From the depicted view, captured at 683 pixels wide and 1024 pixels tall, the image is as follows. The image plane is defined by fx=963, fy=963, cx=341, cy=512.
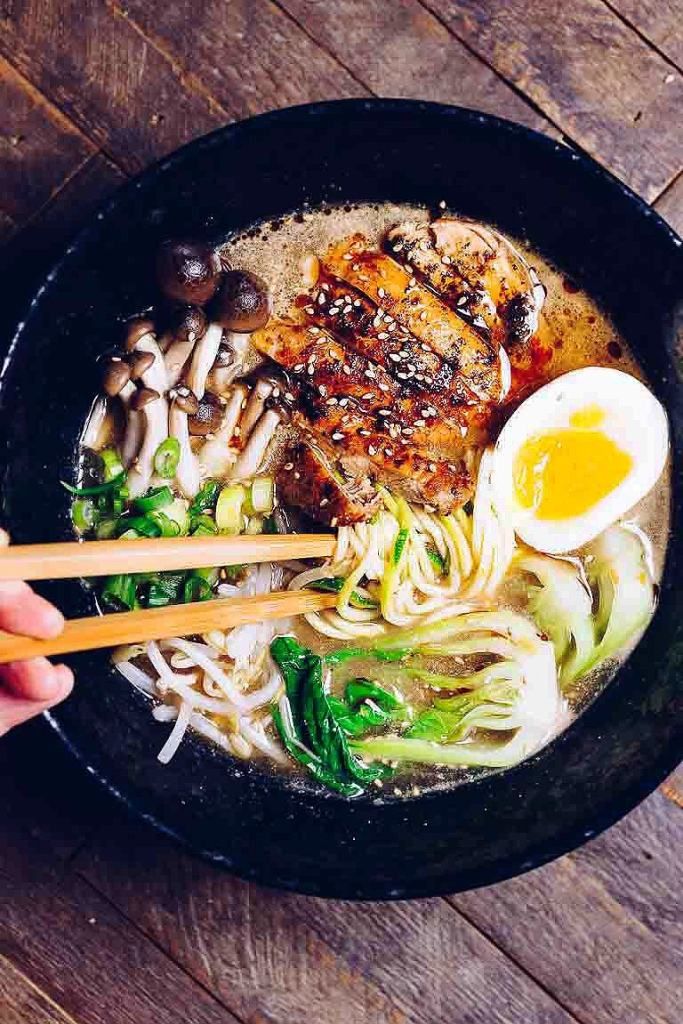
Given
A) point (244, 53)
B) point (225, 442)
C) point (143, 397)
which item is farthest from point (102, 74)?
point (225, 442)

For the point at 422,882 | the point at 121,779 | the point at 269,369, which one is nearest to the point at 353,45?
the point at 269,369

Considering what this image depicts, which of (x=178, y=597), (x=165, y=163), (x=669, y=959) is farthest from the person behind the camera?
(x=669, y=959)

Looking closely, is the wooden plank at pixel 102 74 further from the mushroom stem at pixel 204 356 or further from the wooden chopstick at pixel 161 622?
the wooden chopstick at pixel 161 622

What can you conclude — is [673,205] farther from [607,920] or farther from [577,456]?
[607,920]

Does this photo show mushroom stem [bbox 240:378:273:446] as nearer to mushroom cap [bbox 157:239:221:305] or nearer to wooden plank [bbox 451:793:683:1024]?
mushroom cap [bbox 157:239:221:305]

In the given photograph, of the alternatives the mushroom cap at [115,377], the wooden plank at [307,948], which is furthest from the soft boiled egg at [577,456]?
the wooden plank at [307,948]

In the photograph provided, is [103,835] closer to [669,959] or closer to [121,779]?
[121,779]

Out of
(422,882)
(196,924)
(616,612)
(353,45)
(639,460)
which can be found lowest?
(196,924)
